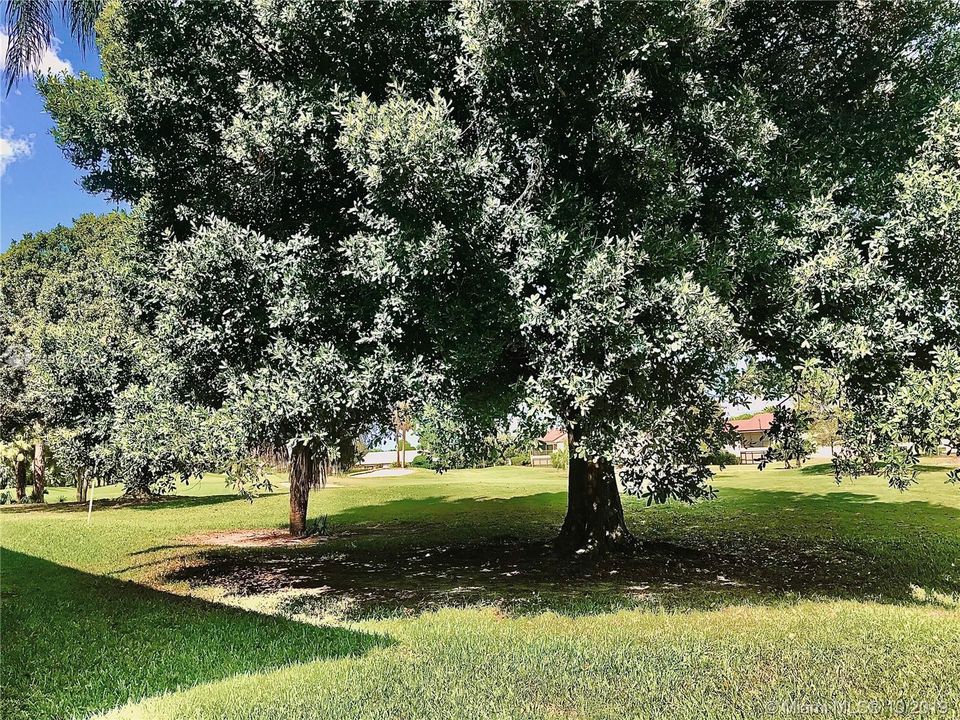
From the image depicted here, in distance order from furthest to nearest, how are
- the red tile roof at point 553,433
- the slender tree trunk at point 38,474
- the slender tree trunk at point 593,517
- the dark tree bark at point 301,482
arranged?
1. the slender tree trunk at point 38,474
2. the dark tree bark at point 301,482
3. the slender tree trunk at point 593,517
4. the red tile roof at point 553,433

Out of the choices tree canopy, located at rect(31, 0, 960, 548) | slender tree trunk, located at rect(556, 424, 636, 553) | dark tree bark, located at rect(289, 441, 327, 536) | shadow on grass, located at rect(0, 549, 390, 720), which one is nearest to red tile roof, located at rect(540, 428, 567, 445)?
tree canopy, located at rect(31, 0, 960, 548)

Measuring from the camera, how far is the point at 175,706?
A: 5.77 metres

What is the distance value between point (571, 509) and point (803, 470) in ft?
103

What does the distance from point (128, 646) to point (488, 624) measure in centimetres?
450

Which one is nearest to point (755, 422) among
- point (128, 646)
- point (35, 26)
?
point (128, 646)

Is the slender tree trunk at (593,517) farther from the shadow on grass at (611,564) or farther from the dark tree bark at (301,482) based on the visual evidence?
the dark tree bark at (301,482)

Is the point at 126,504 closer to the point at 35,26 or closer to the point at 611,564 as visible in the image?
the point at 35,26

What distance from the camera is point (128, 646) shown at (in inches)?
320

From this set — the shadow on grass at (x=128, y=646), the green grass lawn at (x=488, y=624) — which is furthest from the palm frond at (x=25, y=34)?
the green grass lawn at (x=488, y=624)

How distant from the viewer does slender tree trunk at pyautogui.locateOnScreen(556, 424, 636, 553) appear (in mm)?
14484

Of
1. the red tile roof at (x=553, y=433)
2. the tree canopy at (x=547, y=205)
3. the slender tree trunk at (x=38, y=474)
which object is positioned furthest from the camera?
the slender tree trunk at (x=38, y=474)

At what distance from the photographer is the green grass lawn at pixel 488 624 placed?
5758mm

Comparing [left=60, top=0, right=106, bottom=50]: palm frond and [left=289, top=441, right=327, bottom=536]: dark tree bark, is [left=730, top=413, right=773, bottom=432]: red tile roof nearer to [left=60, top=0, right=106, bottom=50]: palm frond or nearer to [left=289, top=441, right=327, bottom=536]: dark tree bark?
[left=289, top=441, right=327, bottom=536]: dark tree bark

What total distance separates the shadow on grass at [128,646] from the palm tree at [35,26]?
8.48m
